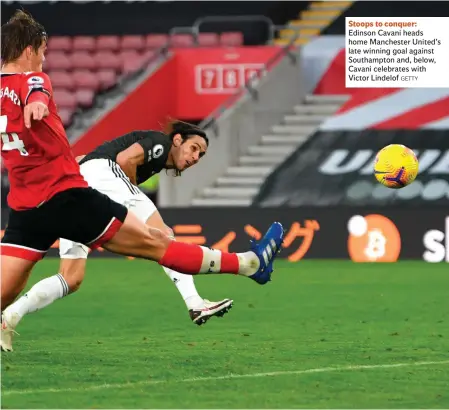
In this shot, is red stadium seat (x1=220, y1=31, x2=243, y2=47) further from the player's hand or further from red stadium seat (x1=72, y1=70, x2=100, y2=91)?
the player's hand

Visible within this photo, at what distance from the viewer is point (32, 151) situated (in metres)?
6.83

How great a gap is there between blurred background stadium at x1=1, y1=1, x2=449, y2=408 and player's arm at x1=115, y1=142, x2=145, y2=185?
452cm

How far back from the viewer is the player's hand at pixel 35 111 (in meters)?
6.43

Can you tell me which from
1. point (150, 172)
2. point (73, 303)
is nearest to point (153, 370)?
point (150, 172)

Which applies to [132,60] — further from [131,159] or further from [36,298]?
[36,298]

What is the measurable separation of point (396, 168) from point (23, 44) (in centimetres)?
403

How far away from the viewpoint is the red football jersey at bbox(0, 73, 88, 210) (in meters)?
6.76

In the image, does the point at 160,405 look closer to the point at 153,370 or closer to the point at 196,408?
the point at 196,408

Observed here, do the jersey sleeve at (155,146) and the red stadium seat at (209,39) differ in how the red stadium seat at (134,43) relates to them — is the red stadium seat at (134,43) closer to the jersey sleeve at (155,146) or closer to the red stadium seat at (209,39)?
the red stadium seat at (209,39)

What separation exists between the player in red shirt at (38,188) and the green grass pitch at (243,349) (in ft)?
2.24

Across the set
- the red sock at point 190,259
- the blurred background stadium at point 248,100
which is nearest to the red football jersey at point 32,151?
the red sock at point 190,259

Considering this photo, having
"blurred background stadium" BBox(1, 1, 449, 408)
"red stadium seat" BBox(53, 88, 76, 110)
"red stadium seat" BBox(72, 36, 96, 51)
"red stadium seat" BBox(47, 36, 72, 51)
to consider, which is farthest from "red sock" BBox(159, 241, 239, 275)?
"red stadium seat" BBox(47, 36, 72, 51)

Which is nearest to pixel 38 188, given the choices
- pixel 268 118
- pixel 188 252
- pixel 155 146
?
pixel 188 252

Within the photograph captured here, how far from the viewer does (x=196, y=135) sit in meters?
8.70
